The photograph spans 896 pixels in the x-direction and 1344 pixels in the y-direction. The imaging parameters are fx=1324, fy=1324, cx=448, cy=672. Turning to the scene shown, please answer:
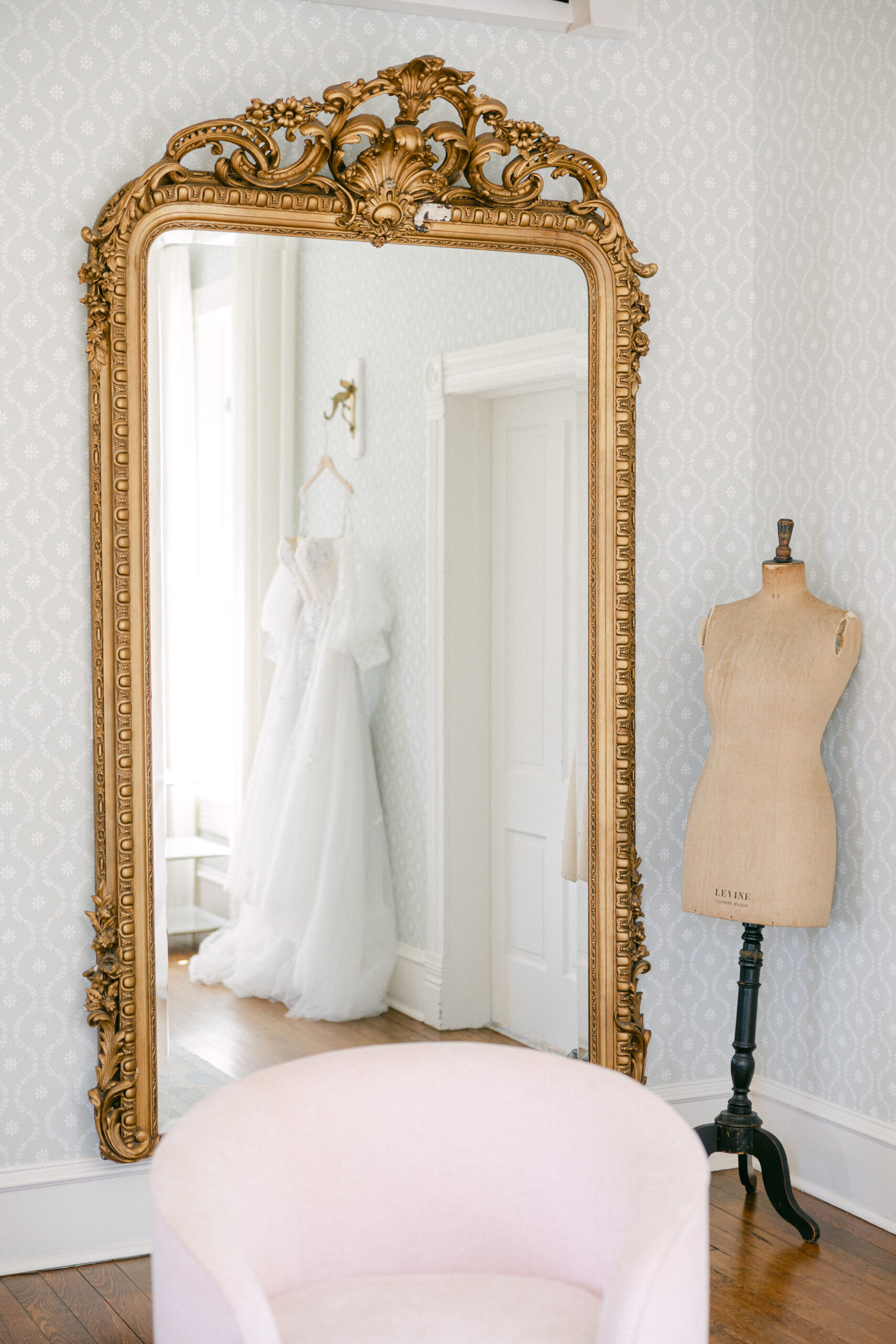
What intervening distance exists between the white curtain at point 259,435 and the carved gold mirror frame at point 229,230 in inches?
3.4

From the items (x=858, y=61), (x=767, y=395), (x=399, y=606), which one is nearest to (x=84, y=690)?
(x=399, y=606)

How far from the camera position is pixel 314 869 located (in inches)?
112

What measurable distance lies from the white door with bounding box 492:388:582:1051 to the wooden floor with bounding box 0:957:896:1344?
20cm

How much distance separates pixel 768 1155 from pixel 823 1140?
0.24 m

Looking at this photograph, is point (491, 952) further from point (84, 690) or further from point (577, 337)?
point (577, 337)

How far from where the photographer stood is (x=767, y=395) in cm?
324

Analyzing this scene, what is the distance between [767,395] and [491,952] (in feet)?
4.92

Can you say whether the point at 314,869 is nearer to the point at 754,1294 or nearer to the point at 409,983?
the point at 409,983

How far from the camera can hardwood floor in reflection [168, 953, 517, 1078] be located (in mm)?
2789

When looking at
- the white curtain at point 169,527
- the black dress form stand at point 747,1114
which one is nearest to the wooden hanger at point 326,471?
the white curtain at point 169,527

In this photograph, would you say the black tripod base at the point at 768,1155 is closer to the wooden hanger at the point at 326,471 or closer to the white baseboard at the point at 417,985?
the white baseboard at the point at 417,985

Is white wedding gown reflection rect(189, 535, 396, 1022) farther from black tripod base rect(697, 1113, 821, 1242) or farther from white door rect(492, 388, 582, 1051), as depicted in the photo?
black tripod base rect(697, 1113, 821, 1242)

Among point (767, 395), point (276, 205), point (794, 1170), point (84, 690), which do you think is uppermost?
point (276, 205)

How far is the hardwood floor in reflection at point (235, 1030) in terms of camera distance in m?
2.79
